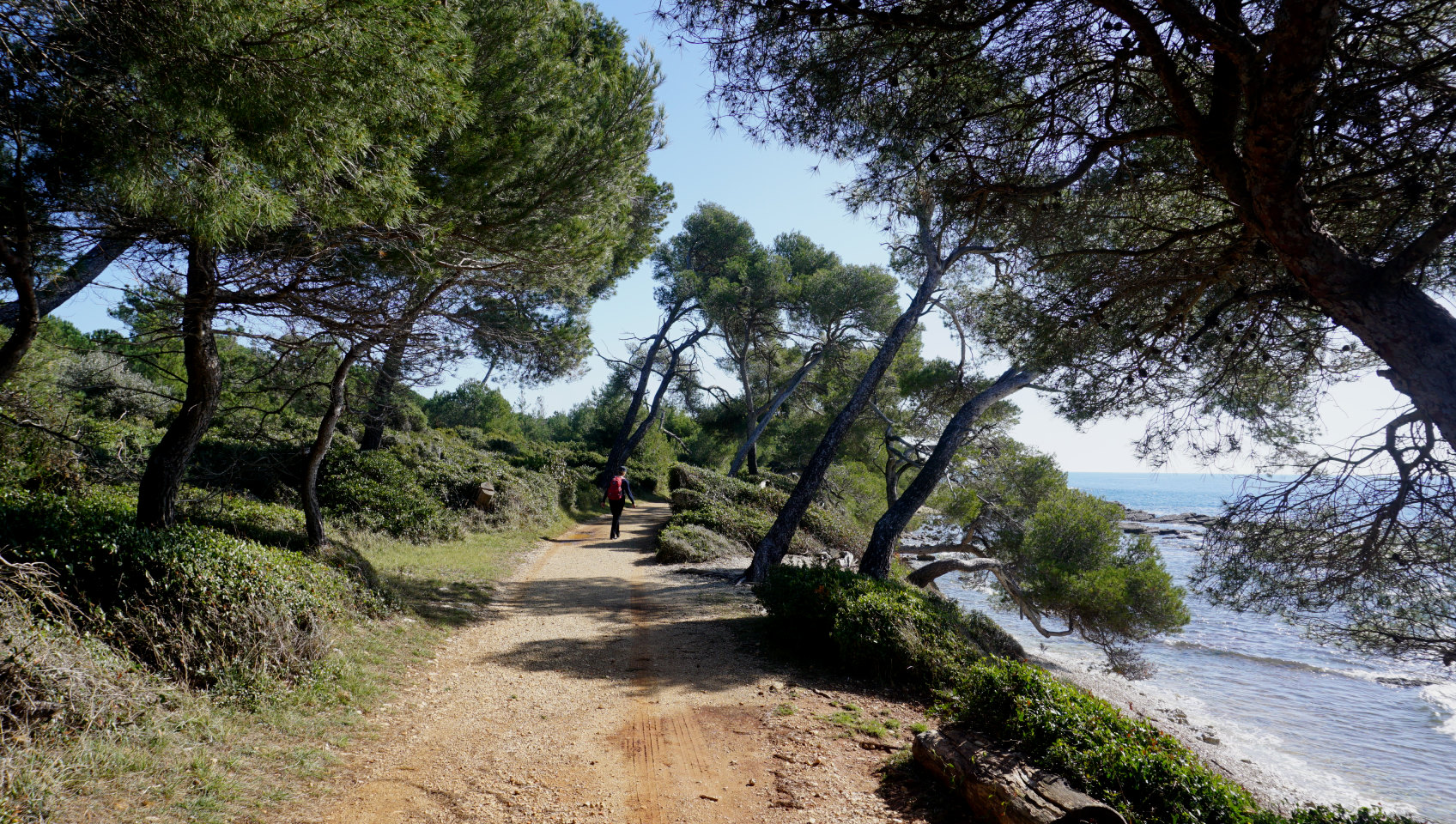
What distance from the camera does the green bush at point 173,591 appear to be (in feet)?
14.5

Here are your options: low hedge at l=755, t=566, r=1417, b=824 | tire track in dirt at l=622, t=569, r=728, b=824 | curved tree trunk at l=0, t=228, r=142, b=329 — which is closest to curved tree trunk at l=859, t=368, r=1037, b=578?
low hedge at l=755, t=566, r=1417, b=824

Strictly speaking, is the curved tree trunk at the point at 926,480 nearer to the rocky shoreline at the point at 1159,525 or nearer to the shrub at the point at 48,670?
the shrub at the point at 48,670

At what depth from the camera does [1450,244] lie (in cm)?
504

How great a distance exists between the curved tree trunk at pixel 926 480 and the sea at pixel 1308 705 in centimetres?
282

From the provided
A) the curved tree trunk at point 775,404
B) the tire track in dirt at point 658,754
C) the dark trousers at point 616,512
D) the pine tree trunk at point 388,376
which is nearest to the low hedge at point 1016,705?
the tire track in dirt at point 658,754

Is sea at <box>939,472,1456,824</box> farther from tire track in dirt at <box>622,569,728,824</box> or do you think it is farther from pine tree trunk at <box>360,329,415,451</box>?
pine tree trunk at <box>360,329,415,451</box>

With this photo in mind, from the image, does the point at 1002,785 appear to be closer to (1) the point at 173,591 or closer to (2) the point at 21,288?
(1) the point at 173,591

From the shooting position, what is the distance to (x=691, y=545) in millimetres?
14367

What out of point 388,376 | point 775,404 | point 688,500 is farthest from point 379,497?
point 775,404

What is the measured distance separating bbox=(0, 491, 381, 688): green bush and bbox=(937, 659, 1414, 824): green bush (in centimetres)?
513

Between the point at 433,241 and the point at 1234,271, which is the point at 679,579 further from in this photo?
the point at 1234,271

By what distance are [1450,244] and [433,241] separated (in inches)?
329

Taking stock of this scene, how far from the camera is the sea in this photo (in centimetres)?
877

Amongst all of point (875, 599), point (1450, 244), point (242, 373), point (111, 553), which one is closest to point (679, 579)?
point (875, 599)
